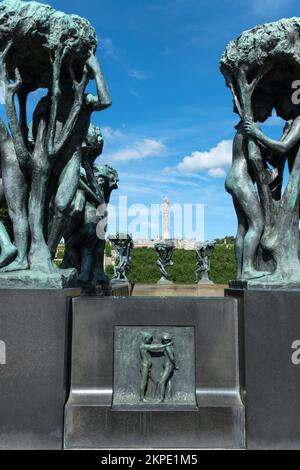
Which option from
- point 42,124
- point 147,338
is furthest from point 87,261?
point 147,338

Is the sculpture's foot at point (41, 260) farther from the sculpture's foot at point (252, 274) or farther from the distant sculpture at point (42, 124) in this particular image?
the sculpture's foot at point (252, 274)

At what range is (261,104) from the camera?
17.3 feet

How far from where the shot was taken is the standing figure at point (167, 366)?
4258 millimetres

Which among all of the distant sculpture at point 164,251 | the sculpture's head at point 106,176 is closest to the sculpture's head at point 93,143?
the sculpture's head at point 106,176

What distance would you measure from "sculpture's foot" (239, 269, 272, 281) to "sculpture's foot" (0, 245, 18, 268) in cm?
243

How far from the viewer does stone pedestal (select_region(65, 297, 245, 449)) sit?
422 centimetres

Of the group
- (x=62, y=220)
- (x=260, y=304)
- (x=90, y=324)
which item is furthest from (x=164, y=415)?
(x=62, y=220)

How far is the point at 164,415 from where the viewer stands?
4129 mm

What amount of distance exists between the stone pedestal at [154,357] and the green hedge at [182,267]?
3076cm

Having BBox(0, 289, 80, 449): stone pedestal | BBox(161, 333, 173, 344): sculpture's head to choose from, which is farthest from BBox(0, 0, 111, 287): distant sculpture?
BBox(161, 333, 173, 344): sculpture's head

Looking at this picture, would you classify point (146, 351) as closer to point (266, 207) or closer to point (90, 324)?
point (90, 324)

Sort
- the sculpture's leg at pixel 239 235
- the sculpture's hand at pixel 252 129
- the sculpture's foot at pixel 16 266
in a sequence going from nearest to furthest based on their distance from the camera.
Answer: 1. the sculpture's foot at pixel 16 266
2. the sculpture's hand at pixel 252 129
3. the sculpture's leg at pixel 239 235

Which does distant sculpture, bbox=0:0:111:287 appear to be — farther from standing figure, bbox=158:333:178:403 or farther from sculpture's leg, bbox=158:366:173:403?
sculpture's leg, bbox=158:366:173:403
